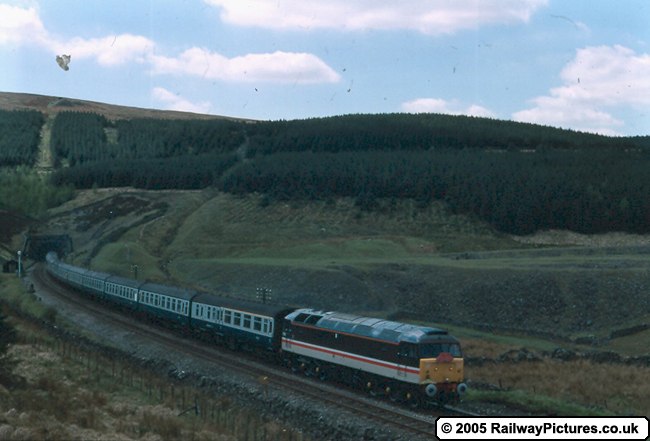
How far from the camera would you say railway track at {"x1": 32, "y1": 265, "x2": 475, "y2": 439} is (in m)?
24.9

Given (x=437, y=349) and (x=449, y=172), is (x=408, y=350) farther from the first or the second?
(x=449, y=172)

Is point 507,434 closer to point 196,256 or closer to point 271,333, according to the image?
point 271,333

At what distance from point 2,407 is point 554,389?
84.6ft

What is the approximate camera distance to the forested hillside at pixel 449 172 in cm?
11619

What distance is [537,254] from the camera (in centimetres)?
8019

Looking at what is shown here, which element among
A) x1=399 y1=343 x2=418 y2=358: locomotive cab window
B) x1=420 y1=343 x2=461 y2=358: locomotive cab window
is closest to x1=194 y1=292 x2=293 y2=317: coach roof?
x1=399 y1=343 x2=418 y2=358: locomotive cab window

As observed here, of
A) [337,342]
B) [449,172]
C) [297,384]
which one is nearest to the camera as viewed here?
[337,342]

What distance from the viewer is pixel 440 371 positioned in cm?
2631

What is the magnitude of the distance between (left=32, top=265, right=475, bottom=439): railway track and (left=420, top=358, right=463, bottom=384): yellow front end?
4.46 feet

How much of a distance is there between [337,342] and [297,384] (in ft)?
11.0

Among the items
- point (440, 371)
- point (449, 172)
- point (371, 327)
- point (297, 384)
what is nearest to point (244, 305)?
point (297, 384)

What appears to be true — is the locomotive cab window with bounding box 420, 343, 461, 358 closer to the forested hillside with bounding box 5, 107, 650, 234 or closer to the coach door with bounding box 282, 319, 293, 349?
the coach door with bounding box 282, 319, 293, 349

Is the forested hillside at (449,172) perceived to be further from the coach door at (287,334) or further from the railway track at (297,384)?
the coach door at (287,334)

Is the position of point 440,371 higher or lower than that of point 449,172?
lower
